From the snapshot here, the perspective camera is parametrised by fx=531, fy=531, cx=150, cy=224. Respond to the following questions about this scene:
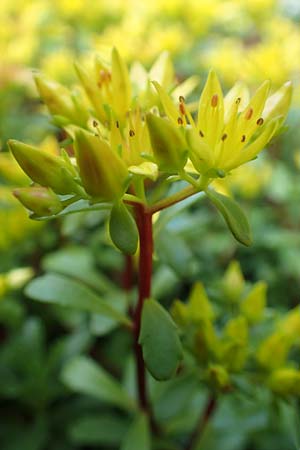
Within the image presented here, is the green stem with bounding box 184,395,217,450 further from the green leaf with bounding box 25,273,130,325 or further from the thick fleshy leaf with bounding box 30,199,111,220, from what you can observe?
the thick fleshy leaf with bounding box 30,199,111,220

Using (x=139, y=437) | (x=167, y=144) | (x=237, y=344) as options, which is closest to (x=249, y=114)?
(x=167, y=144)

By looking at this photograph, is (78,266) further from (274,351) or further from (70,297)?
(274,351)

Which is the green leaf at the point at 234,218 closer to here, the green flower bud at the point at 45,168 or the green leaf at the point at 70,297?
the green flower bud at the point at 45,168

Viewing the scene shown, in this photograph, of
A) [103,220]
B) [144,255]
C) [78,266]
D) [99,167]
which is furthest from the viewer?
[103,220]

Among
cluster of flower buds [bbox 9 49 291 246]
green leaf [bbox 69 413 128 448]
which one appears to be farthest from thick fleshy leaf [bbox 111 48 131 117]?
green leaf [bbox 69 413 128 448]

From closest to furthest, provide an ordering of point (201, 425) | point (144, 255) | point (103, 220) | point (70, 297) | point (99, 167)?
1. point (99, 167)
2. point (144, 255)
3. point (70, 297)
4. point (201, 425)
5. point (103, 220)

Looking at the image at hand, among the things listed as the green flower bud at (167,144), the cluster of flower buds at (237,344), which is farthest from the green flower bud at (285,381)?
the green flower bud at (167,144)
